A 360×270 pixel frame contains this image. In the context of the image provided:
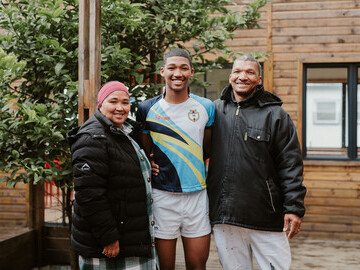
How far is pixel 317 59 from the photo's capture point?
21.8ft

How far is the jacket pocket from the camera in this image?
2.75m

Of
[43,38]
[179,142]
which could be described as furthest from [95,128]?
[43,38]

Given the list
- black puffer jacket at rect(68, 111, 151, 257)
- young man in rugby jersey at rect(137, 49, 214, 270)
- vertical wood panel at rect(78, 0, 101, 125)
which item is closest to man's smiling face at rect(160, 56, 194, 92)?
young man in rugby jersey at rect(137, 49, 214, 270)

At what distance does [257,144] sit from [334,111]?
6032 mm

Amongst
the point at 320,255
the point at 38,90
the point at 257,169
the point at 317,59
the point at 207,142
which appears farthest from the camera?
the point at 317,59

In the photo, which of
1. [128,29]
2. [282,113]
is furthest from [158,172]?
[128,29]

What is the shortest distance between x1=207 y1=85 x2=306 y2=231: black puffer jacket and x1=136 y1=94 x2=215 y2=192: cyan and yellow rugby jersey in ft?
0.52

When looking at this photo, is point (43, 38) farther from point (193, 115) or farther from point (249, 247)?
point (249, 247)

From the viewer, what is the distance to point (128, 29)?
3.84 meters

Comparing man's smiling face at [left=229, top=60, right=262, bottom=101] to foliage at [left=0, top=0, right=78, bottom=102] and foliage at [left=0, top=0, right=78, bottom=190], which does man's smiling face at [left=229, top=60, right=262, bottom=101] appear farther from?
foliage at [left=0, top=0, right=78, bottom=102]

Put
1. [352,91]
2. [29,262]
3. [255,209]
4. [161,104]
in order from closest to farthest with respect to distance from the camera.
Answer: [255,209], [161,104], [29,262], [352,91]

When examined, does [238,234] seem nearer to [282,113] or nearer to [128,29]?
[282,113]

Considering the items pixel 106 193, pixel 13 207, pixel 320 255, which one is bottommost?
pixel 320 255

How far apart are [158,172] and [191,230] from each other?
470mm
